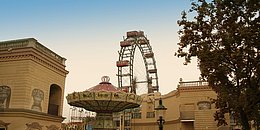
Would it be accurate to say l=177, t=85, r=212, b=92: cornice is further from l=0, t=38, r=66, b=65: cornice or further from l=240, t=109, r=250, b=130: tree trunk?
l=240, t=109, r=250, b=130: tree trunk

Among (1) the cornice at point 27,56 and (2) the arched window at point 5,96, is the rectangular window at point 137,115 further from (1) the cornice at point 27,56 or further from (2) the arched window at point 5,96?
(2) the arched window at point 5,96

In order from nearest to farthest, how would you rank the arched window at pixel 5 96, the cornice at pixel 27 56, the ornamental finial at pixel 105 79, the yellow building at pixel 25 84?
A: the ornamental finial at pixel 105 79, the yellow building at pixel 25 84, the arched window at pixel 5 96, the cornice at pixel 27 56

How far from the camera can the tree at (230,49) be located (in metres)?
10.8

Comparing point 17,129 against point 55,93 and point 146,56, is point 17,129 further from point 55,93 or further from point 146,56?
point 146,56

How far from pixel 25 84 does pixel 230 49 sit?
44.2ft

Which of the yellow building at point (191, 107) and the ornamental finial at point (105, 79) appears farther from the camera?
the yellow building at point (191, 107)

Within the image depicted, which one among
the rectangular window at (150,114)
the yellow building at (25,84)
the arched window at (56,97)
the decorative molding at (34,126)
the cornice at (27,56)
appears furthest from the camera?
the rectangular window at (150,114)

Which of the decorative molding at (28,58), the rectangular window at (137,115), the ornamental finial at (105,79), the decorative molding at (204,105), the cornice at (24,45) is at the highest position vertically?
the cornice at (24,45)

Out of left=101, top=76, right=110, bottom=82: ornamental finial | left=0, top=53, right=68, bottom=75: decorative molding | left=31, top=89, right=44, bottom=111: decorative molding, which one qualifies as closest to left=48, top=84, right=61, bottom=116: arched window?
left=0, top=53, right=68, bottom=75: decorative molding

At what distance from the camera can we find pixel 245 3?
11.0m

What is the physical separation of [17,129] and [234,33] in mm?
14329

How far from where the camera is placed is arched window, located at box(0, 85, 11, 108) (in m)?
19.0

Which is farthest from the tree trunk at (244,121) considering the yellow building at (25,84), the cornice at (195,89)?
the cornice at (195,89)

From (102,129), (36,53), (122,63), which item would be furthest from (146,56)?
(102,129)
